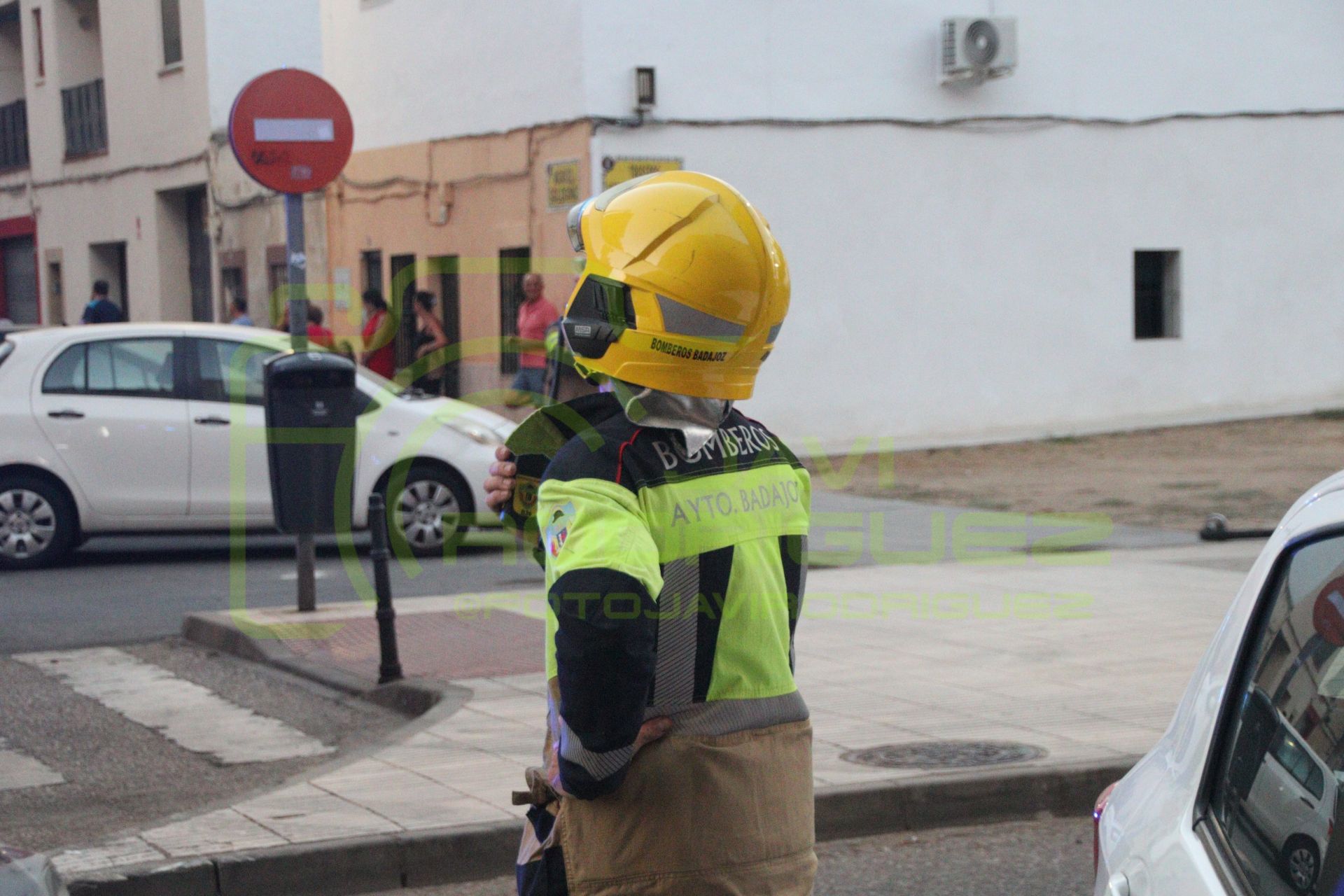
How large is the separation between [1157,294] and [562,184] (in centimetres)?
798

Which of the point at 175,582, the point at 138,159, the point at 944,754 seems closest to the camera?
the point at 944,754

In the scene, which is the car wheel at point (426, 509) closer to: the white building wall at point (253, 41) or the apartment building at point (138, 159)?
the apartment building at point (138, 159)

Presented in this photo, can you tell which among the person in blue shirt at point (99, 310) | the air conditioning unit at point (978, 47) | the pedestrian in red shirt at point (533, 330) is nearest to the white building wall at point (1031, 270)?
the air conditioning unit at point (978, 47)

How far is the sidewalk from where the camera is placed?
544 centimetres

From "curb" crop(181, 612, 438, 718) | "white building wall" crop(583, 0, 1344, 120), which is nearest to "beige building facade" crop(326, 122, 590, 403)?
"white building wall" crop(583, 0, 1344, 120)

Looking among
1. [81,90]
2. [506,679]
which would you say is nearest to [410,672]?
[506,679]

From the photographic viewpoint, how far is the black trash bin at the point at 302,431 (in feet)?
29.7

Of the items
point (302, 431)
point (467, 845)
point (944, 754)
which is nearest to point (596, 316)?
point (467, 845)

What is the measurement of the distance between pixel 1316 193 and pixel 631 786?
835 inches

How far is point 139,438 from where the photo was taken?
36.8ft

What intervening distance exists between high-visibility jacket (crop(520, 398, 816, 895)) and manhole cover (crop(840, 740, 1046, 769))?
3552 millimetres

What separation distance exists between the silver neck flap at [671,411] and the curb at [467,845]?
2986mm

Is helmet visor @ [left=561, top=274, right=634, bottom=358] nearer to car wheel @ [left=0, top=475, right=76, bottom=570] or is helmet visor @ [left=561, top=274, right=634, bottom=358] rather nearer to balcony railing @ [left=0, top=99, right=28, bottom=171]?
car wheel @ [left=0, top=475, right=76, bottom=570]

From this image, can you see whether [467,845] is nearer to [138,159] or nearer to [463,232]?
[463,232]
